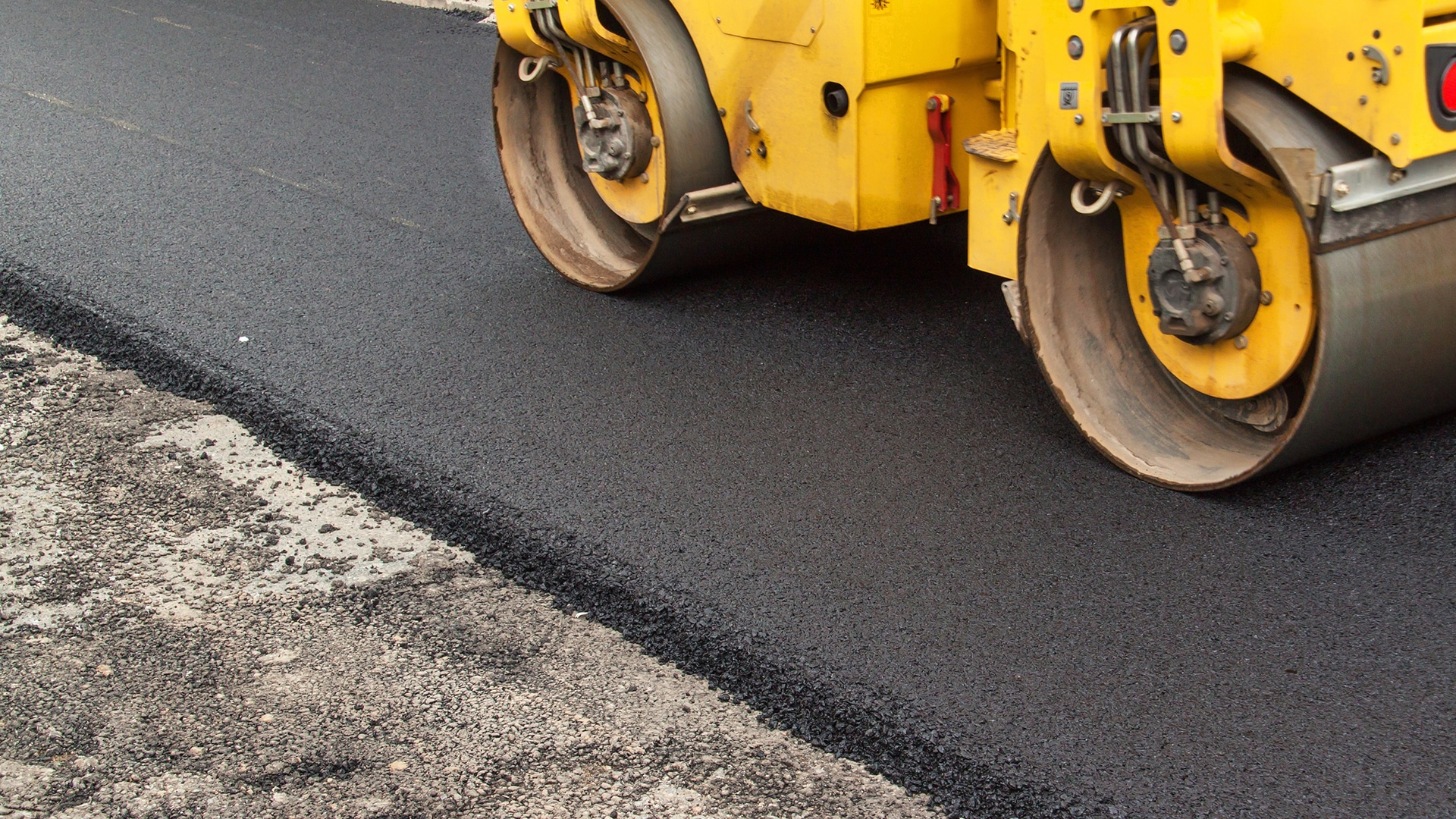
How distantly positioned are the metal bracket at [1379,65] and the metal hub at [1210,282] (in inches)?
18.4

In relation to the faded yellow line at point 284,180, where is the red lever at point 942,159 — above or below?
above

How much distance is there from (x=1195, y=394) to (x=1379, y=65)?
35.8 inches

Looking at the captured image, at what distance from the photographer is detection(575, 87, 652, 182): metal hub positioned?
4211 mm

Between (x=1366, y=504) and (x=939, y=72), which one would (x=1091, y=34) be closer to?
(x=939, y=72)

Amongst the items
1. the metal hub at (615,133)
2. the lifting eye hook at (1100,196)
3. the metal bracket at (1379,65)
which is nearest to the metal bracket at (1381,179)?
the metal bracket at (1379,65)

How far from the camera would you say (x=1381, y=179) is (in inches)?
99.9

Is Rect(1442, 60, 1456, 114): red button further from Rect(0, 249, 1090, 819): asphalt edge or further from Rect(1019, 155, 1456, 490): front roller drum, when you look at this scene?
Rect(0, 249, 1090, 819): asphalt edge

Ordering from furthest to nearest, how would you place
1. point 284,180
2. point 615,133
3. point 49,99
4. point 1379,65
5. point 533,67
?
point 49,99 < point 284,180 < point 533,67 < point 615,133 < point 1379,65

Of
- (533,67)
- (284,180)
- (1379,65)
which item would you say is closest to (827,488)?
(1379,65)

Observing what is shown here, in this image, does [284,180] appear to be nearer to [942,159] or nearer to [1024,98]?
[942,159]

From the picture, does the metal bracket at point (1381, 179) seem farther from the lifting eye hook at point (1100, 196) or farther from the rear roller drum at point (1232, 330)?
the lifting eye hook at point (1100, 196)

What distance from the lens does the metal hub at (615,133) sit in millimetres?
4211

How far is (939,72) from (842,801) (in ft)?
6.26

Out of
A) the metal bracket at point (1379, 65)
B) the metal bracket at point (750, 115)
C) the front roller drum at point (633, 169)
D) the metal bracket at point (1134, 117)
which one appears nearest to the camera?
the metal bracket at point (1379, 65)
